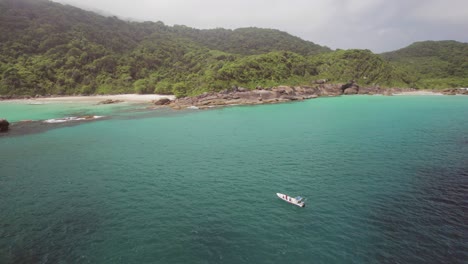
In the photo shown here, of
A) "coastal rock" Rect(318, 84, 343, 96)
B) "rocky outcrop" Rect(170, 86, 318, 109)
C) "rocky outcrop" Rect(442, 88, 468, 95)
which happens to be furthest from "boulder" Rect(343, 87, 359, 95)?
"rocky outcrop" Rect(442, 88, 468, 95)

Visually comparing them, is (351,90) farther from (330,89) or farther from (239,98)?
(239,98)

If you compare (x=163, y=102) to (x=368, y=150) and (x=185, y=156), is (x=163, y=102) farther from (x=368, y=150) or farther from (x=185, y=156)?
(x=368, y=150)

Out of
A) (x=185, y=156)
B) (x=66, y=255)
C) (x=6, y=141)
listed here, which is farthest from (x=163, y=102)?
(x=66, y=255)

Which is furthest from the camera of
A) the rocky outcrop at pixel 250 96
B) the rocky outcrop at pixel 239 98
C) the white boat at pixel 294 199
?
the rocky outcrop at pixel 250 96

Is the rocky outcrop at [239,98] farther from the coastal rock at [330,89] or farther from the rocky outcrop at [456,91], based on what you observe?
the rocky outcrop at [456,91]

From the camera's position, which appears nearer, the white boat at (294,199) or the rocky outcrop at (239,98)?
the white boat at (294,199)

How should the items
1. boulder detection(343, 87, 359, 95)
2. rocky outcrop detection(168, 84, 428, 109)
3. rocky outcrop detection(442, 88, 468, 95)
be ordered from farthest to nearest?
boulder detection(343, 87, 359, 95) → rocky outcrop detection(442, 88, 468, 95) → rocky outcrop detection(168, 84, 428, 109)

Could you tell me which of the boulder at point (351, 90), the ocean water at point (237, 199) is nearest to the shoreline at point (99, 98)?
the ocean water at point (237, 199)

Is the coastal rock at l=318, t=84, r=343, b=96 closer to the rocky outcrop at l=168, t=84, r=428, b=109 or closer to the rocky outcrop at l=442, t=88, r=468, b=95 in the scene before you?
the rocky outcrop at l=168, t=84, r=428, b=109

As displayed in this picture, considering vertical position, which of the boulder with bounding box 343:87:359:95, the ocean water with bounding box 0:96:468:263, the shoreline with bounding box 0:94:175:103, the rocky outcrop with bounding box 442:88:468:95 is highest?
the shoreline with bounding box 0:94:175:103

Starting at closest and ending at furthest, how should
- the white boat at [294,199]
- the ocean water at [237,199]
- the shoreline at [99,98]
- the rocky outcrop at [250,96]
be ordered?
the ocean water at [237,199] < the white boat at [294,199] < the rocky outcrop at [250,96] < the shoreline at [99,98]
